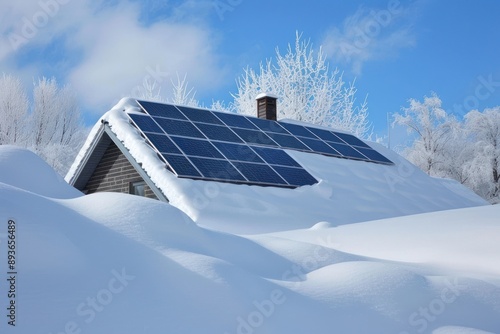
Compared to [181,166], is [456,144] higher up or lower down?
higher up

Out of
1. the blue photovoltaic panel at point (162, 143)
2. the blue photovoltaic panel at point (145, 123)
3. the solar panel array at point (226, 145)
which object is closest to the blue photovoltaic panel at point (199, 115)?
the solar panel array at point (226, 145)

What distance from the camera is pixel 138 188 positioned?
13.4m

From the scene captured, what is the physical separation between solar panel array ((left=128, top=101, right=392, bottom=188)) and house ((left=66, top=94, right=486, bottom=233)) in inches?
1.2

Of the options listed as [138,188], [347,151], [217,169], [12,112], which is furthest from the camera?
[12,112]

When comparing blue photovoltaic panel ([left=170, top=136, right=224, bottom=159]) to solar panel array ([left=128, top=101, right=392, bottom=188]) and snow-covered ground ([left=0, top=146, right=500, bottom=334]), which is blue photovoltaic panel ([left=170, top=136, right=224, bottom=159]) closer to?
Result: solar panel array ([left=128, top=101, right=392, bottom=188])

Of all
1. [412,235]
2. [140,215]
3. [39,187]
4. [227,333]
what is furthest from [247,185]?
[227,333]

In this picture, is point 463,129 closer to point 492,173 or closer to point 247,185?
point 492,173

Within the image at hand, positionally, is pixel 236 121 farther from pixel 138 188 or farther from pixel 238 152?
pixel 138 188

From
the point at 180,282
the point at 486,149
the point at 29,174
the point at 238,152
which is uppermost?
the point at 486,149

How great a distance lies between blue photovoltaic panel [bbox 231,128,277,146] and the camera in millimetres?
14633

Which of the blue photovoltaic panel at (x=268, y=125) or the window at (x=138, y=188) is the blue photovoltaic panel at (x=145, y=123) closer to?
the window at (x=138, y=188)

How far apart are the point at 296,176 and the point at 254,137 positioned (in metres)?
1.83

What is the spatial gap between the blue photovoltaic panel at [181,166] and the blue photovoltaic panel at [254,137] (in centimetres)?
264

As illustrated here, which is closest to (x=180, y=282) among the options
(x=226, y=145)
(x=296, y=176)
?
(x=226, y=145)
